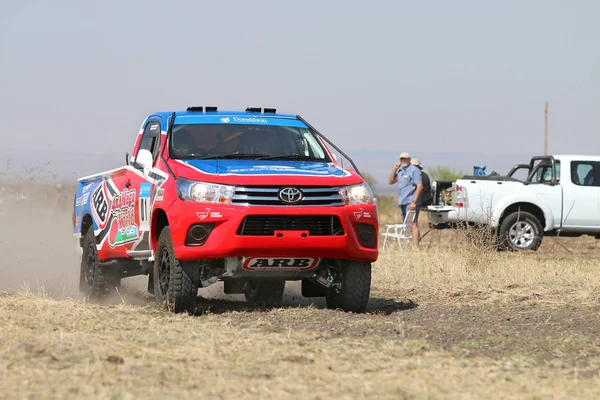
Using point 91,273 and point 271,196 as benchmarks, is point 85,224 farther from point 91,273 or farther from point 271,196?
point 271,196

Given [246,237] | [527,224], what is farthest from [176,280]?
[527,224]

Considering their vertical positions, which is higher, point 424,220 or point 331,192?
point 331,192

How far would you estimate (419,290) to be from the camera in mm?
12352

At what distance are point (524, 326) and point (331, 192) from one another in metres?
2.00

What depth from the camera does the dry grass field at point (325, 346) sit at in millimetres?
6016

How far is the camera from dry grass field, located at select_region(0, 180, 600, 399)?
19.7 feet

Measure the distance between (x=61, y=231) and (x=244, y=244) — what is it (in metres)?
16.8

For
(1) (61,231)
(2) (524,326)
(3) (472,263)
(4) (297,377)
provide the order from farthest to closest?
(1) (61,231), (3) (472,263), (2) (524,326), (4) (297,377)

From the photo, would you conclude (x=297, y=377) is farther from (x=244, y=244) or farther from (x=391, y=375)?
(x=244, y=244)

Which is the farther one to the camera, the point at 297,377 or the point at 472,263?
the point at 472,263

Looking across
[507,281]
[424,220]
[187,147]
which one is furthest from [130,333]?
[424,220]

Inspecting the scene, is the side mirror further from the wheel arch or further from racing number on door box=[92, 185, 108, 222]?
the wheel arch

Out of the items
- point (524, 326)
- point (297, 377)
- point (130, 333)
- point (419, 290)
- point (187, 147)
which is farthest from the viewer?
point (419, 290)

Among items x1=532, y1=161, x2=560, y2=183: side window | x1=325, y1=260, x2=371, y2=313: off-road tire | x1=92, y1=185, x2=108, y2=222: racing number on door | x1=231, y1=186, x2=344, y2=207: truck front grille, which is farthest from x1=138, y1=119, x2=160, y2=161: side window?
x1=532, y1=161, x2=560, y2=183: side window
